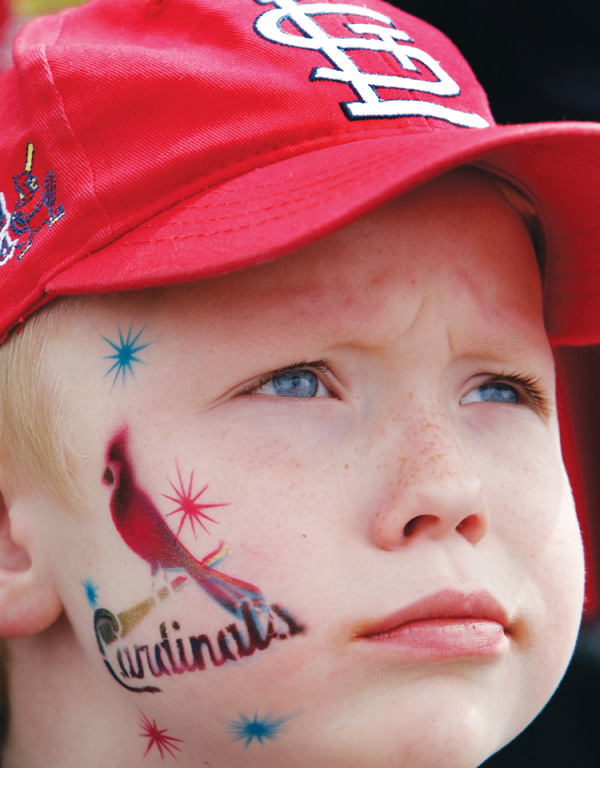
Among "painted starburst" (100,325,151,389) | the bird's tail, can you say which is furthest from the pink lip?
"painted starburst" (100,325,151,389)

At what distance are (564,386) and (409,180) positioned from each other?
1.01m

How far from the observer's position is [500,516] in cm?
93

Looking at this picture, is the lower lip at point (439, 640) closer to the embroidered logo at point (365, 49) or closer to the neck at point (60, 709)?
the neck at point (60, 709)

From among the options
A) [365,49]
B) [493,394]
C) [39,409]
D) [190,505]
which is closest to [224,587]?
[190,505]

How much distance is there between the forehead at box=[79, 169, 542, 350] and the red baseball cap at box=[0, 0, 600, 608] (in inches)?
2.5

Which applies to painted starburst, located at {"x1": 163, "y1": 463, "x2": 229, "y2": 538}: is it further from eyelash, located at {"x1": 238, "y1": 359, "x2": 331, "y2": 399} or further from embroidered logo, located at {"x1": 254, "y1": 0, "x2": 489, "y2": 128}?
embroidered logo, located at {"x1": 254, "y1": 0, "x2": 489, "y2": 128}

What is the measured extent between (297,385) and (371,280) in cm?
14

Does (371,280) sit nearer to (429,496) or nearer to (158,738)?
(429,496)

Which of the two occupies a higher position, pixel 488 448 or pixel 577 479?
pixel 488 448

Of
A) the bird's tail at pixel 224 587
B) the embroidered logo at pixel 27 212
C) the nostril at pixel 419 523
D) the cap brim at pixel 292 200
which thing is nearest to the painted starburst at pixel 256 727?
the bird's tail at pixel 224 587

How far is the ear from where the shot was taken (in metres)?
0.99

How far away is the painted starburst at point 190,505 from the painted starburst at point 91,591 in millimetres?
135

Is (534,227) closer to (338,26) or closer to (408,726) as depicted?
(338,26)
